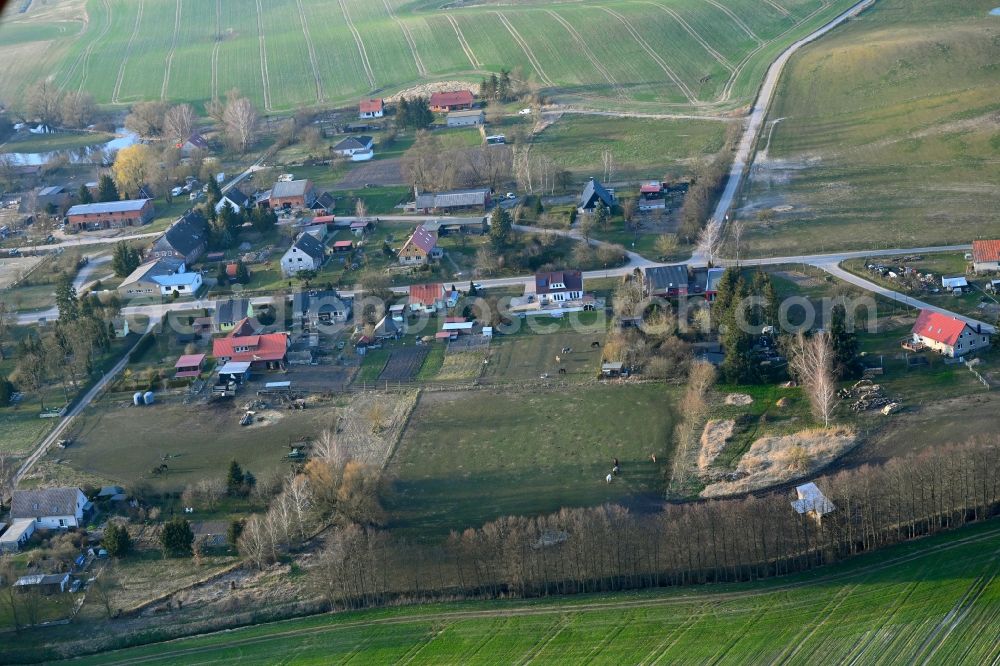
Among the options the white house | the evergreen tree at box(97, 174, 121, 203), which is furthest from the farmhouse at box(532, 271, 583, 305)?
the evergreen tree at box(97, 174, 121, 203)

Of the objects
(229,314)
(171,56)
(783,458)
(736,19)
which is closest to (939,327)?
(783,458)

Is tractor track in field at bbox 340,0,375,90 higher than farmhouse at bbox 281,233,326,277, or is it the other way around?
tractor track in field at bbox 340,0,375,90

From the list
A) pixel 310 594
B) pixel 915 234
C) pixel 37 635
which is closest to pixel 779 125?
pixel 915 234

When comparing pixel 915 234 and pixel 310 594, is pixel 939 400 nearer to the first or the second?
pixel 915 234

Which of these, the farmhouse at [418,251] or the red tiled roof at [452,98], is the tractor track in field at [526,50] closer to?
the red tiled roof at [452,98]

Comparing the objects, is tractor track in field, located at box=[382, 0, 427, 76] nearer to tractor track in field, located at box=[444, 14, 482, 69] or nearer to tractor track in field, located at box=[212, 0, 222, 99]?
tractor track in field, located at box=[444, 14, 482, 69]

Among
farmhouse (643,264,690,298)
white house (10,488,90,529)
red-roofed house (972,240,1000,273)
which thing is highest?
red-roofed house (972,240,1000,273)
